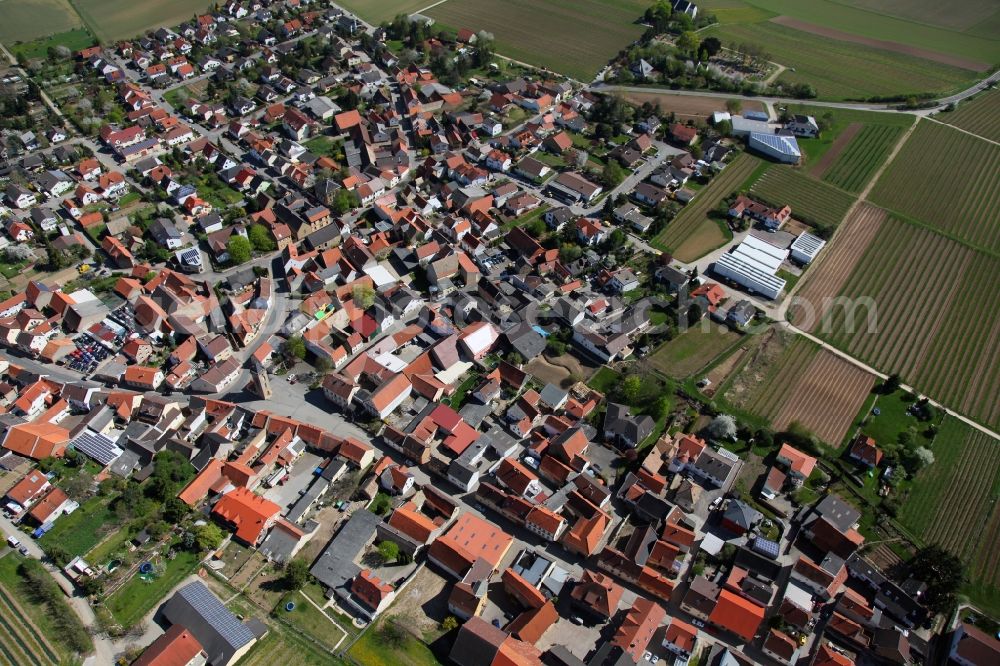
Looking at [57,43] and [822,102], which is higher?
[822,102]

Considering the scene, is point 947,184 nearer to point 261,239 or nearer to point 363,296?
point 363,296

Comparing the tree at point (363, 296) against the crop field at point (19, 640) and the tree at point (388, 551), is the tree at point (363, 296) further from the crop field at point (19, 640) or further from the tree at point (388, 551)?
the crop field at point (19, 640)

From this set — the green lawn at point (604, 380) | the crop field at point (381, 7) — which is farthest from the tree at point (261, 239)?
the crop field at point (381, 7)

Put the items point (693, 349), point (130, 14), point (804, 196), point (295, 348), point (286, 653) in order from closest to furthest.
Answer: point (286, 653)
point (295, 348)
point (693, 349)
point (804, 196)
point (130, 14)

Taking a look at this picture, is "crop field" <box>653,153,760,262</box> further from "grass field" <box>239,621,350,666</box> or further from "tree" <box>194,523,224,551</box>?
"tree" <box>194,523,224,551</box>

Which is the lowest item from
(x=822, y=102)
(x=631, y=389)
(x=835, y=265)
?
(x=631, y=389)

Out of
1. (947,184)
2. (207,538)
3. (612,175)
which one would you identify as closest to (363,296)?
Result: (207,538)
